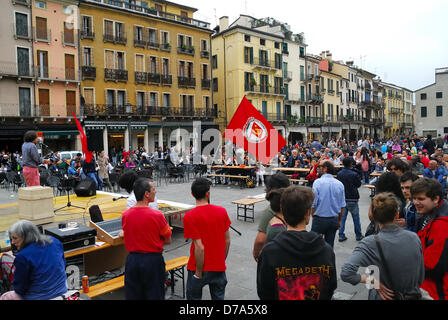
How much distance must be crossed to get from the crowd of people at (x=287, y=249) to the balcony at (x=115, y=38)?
29.9 meters

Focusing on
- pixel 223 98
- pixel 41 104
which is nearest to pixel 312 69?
pixel 223 98

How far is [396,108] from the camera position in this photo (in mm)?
81250

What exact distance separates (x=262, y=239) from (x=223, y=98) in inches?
1483

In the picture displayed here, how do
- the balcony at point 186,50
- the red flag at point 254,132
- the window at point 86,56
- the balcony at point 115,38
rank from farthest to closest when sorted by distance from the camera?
the balcony at point 186,50 → the balcony at point 115,38 → the window at point 86,56 → the red flag at point 254,132

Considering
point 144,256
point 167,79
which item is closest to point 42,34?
point 167,79

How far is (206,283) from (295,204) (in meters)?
1.56

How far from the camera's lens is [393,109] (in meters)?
79.2

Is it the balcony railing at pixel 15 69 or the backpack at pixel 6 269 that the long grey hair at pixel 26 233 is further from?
the balcony railing at pixel 15 69

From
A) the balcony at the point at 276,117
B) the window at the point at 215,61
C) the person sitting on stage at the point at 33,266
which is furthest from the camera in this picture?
the balcony at the point at 276,117

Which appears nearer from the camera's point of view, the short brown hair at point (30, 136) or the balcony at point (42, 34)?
the short brown hair at point (30, 136)

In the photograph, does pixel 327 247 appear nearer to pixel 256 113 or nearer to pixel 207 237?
pixel 207 237

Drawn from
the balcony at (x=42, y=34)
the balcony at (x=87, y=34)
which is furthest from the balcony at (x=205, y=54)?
the balcony at (x=42, y=34)

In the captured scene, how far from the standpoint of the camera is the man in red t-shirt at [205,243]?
342cm

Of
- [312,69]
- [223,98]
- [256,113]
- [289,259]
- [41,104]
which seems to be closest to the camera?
[289,259]
